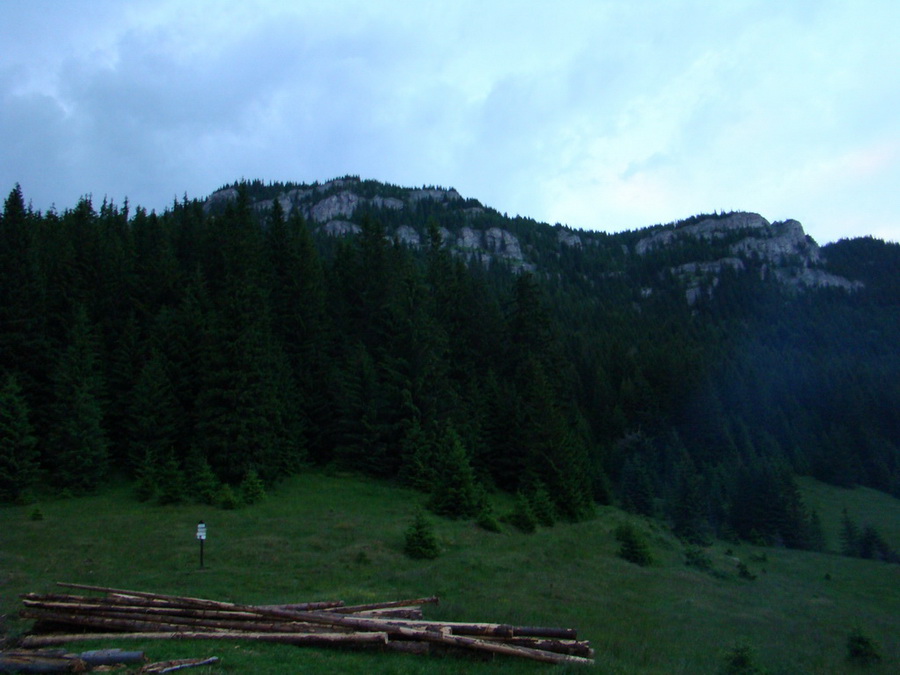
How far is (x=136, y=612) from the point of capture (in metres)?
12.6

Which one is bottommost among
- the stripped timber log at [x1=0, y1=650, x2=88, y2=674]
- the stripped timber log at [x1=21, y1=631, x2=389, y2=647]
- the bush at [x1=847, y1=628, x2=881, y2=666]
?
the bush at [x1=847, y1=628, x2=881, y2=666]

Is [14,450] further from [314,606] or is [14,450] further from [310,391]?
[314,606]

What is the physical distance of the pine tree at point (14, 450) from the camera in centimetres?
3138

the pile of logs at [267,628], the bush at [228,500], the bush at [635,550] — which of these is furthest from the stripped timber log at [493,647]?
the bush at [228,500]

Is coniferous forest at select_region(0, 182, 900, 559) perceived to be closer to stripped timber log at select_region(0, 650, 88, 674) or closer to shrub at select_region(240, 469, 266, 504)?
shrub at select_region(240, 469, 266, 504)

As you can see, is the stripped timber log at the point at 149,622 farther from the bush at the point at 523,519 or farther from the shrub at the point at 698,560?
the shrub at the point at 698,560

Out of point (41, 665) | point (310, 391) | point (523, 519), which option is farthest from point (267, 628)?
point (310, 391)

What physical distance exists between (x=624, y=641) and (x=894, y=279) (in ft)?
764

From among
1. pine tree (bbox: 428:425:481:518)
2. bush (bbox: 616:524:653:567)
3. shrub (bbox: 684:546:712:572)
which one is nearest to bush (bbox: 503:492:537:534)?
pine tree (bbox: 428:425:481:518)

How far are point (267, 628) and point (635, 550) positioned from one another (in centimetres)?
2619

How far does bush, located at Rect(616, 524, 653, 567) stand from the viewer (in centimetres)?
3272

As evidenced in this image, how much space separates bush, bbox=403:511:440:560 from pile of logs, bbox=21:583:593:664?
44.8 feet

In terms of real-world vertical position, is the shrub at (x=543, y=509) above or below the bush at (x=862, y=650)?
above

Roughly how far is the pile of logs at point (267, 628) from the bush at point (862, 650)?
12.3 metres
